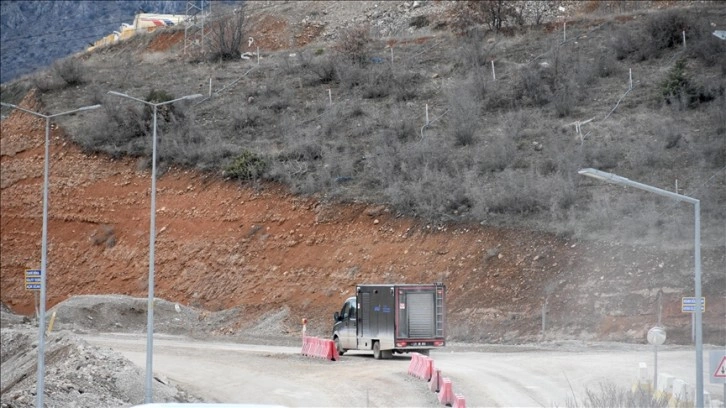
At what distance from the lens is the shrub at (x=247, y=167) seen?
179 ft

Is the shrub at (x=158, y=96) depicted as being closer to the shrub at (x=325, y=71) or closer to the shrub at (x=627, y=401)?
the shrub at (x=325, y=71)

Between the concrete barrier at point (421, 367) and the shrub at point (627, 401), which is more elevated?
the shrub at point (627, 401)

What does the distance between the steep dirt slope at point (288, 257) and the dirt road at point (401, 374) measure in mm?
3318

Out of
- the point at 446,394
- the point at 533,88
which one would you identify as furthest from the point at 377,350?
the point at 533,88

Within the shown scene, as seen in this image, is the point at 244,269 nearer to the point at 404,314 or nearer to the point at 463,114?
the point at 463,114

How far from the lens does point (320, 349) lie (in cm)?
3553

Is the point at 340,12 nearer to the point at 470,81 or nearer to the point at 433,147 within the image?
the point at 470,81

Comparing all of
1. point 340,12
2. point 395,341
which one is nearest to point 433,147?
point 395,341

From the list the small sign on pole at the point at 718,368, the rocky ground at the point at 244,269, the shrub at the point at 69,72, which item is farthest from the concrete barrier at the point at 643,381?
the shrub at the point at 69,72

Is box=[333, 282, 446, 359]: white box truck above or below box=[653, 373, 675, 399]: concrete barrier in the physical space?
above

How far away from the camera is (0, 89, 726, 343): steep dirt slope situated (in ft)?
127

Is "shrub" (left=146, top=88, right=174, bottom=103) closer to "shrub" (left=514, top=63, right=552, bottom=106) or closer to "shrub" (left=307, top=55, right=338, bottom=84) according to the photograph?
"shrub" (left=307, top=55, right=338, bottom=84)

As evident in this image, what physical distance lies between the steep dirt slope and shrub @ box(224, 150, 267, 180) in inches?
29.1

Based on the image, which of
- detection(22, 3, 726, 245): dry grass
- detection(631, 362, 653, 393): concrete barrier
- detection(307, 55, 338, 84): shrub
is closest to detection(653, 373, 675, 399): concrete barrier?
detection(631, 362, 653, 393): concrete barrier
